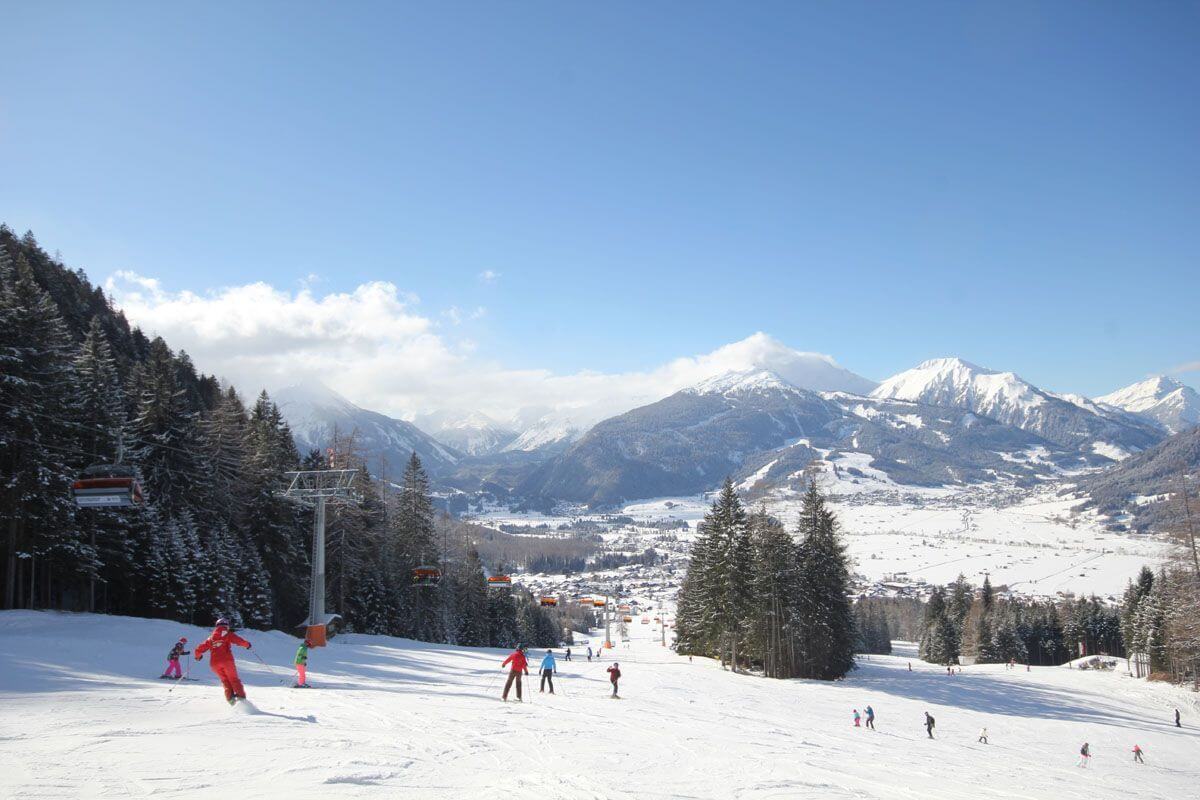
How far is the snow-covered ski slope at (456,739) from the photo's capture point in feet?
28.6

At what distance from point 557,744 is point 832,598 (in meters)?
40.8

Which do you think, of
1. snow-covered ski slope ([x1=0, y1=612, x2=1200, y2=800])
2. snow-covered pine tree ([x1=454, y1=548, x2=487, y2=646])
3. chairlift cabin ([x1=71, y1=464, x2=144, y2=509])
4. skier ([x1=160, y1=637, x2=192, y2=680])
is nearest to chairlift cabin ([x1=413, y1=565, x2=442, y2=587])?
snow-covered pine tree ([x1=454, y1=548, x2=487, y2=646])

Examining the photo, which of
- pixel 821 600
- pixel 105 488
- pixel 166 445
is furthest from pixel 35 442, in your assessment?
pixel 821 600

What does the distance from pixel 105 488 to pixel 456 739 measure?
732 inches

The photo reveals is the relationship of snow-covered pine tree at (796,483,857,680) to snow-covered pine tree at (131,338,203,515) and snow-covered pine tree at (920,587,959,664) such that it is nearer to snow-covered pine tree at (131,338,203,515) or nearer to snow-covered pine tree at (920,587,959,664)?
snow-covered pine tree at (131,338,203,515)

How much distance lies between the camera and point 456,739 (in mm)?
12555

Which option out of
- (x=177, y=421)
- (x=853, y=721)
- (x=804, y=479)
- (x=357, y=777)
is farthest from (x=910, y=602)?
(x=357, y=777)

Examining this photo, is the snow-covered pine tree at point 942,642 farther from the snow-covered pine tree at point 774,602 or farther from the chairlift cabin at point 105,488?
the chairlift cabin at point 105,488

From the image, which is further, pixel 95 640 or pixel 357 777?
pixel 95 640

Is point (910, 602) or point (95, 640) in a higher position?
point (95, 640)

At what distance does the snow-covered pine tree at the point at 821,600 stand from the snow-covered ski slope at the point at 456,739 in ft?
36.3

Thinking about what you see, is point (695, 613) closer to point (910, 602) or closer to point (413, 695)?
point (413, 695)

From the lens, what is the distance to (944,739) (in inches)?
1131

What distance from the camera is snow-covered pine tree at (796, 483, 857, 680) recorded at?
159ft
